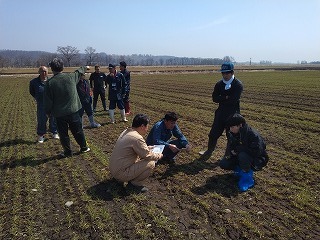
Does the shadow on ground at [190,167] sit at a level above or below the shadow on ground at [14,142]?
above

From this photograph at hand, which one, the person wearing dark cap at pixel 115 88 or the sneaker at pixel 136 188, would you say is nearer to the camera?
the sneaker at pixel 136 188

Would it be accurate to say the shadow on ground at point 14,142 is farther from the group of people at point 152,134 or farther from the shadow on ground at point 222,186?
the shadow on ground at point 222,186

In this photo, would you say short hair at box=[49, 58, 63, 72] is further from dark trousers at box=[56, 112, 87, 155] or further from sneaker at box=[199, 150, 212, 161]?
sneaker at box=[199, 150, 212, 161]

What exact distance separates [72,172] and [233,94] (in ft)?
11.8

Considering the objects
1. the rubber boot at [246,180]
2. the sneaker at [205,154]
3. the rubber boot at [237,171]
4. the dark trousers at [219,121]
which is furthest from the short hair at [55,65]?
the rubber boot at [246,180]

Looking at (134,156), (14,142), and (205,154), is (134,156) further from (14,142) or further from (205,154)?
(14,142)

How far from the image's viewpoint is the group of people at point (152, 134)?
4797mm

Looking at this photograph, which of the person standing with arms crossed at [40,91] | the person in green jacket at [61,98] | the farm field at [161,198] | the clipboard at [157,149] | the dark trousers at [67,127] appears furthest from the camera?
the person standing with arms crossed at [40,91]

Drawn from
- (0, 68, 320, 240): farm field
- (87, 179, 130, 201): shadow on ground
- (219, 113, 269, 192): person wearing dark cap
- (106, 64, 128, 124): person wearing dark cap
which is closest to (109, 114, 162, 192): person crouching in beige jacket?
(87, 179, 130, 201): shadow on ground

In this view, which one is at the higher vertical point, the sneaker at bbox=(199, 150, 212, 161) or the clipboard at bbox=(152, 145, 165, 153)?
the clipboard at bbox=(152, 145, 165, 153)

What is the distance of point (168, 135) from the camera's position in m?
6.04

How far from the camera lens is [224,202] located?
4.45 m

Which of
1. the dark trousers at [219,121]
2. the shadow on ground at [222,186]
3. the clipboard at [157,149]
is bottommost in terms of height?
the shadow on ground at [222,186]

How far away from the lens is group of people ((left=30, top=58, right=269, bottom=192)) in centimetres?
480
